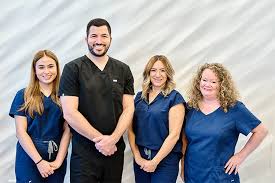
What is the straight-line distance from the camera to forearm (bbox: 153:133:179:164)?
5.87 feet

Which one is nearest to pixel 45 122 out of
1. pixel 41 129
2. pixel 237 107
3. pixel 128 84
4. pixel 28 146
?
pixel 41 129

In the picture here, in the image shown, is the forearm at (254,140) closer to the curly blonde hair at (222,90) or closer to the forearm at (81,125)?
the curly blonde hair at (222,90)

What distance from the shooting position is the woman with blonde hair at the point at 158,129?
181 centimetres

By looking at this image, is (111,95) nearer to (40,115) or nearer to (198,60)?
(40,115)

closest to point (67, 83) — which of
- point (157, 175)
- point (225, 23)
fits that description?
point (157, 175)

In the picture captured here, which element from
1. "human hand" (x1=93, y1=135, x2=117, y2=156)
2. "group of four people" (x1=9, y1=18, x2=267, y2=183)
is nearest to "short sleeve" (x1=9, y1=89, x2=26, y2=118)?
"group of four people" (x1=9, y1=18, x2=267, y2=183)

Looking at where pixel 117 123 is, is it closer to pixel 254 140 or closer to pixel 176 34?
pixel 254 140

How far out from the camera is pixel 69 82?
172 centimetres

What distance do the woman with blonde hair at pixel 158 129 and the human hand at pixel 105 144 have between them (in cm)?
21

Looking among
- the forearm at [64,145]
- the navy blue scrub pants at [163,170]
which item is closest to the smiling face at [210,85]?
the navy blue scrub pants at [163,170]

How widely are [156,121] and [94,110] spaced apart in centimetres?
33

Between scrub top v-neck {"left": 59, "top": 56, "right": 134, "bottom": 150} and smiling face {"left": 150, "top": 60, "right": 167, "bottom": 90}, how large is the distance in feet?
0.73

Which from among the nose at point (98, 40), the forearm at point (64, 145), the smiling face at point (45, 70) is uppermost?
the nose at point (98, 40)

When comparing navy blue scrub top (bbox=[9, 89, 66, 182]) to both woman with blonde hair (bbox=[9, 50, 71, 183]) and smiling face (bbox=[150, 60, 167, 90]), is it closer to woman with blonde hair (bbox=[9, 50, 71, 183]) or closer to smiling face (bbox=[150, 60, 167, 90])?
woman with blonde hair (bbox=[9, 50, 71, 183])
